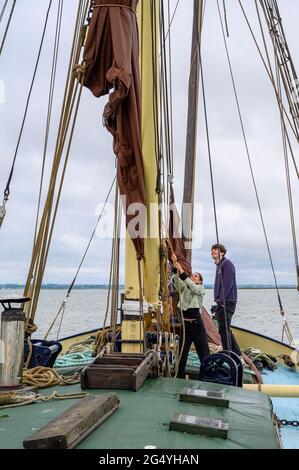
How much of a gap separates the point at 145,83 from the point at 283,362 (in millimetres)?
5870

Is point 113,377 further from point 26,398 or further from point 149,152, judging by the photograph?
point 149,152

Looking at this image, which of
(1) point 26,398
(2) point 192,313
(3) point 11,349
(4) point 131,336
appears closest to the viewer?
(1) point 26,398

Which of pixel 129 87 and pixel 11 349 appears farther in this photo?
pixel 129 87

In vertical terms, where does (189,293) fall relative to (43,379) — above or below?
above

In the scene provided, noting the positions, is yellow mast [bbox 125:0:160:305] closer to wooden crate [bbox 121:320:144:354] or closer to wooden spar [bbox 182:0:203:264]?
wooden crate [bbox 121:320:144:354]

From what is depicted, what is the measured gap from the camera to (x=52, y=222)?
16.0ft

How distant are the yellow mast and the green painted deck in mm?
1560

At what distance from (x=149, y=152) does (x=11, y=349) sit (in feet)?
8.42

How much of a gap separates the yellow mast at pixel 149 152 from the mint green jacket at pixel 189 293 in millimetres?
1112

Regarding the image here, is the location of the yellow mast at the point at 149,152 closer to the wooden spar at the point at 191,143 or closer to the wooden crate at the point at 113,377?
the wooden crate at the point at 113,377

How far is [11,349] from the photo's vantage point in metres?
3.40

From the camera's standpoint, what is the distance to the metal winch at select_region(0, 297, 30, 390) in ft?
11.1

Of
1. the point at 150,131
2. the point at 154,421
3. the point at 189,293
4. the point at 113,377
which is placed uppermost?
the point at 150,131

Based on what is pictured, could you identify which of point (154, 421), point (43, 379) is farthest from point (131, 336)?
point (154, 421)
